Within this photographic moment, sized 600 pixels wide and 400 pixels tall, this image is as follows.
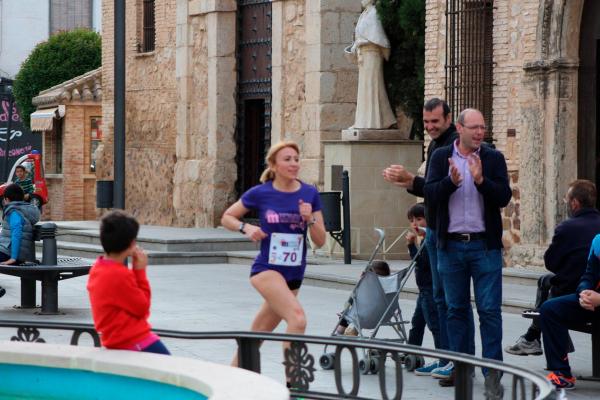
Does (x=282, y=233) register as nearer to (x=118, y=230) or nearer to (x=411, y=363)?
(x=118, y=230)

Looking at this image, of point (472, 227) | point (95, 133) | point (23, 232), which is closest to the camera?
point (472, 227)

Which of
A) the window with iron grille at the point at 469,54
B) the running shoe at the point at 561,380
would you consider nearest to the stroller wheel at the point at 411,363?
the running shoe at the point at 561,380

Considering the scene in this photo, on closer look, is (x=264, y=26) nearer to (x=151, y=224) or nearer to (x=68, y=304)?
(x=151, y=224)

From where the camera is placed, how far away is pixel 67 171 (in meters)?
39.2

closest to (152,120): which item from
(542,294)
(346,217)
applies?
(346,217)

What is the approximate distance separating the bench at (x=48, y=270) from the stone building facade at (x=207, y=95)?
9.49m

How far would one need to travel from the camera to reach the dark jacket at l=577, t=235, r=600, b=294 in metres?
9.87

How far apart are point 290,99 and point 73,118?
14.7 m

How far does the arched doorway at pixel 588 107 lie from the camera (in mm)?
18203

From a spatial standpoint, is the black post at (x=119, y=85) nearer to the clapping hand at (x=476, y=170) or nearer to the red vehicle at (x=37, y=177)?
the clapping hand at (x=476, y=170)

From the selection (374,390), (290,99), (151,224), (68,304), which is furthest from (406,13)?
(374,390)

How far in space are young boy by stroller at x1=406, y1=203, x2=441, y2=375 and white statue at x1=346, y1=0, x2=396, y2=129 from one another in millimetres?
11251

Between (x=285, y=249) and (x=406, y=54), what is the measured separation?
46.2 ft

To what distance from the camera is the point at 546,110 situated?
60.1 feet
